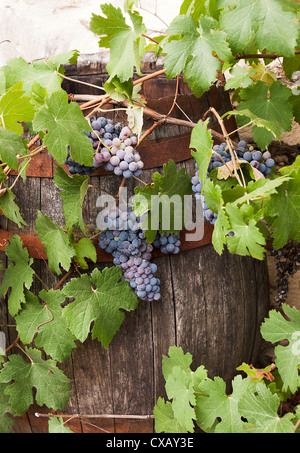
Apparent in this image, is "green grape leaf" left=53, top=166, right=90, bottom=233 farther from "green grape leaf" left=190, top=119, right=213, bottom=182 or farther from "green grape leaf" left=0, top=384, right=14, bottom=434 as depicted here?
"green grape leaf" left=0, top=384, right=14, bottom=434

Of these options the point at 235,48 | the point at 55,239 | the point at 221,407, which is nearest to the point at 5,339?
the point at 55,239

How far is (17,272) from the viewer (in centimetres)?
134

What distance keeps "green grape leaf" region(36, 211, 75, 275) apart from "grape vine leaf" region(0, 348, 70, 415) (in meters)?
0.28

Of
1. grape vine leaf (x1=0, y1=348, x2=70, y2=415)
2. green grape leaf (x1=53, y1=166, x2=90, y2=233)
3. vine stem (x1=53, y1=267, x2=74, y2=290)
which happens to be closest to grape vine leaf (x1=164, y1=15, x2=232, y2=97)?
green grape leaf (x1=53, y1=166, x2=90, y2=233)

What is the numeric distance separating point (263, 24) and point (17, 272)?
880mm

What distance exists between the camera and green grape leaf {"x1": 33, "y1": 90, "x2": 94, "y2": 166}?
1108 mm

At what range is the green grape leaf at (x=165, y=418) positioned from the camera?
132cm

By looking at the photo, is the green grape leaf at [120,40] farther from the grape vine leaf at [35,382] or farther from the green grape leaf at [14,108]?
the grape vine leaf at [35,382]

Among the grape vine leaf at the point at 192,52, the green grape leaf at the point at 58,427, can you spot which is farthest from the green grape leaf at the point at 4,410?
the grape vine leaf at the point at 192,52

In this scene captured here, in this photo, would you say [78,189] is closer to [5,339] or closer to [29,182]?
[29,182]

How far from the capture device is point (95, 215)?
4.42ft

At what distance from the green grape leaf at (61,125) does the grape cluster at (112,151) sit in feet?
0.29

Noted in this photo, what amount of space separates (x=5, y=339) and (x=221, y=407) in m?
0.67

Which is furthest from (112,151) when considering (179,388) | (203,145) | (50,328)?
(179,388)
